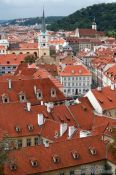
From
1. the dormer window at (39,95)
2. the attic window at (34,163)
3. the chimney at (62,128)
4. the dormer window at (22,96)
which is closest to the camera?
the attic window at (34,163)

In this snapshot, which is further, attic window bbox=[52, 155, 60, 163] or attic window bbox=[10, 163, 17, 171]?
attic window bbox=[52, 155, 60, 163]

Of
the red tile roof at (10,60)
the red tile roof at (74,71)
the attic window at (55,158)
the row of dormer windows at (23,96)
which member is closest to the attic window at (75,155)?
the attic window at (55,158)

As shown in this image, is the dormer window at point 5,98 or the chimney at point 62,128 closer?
the chimney at point 62,128

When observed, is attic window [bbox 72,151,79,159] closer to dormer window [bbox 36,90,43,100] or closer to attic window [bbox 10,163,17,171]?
attic window [bbox 10,163,17,171]

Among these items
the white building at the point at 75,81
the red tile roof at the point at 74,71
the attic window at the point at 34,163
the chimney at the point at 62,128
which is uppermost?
the chimney at the point at 62,128

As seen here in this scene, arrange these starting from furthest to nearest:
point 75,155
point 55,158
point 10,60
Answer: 1. point 10,60
2. point 75,155
3. point 55,158

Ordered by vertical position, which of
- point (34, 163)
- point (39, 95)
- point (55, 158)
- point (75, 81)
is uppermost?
point (39, 95)

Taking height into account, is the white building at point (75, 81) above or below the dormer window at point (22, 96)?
below

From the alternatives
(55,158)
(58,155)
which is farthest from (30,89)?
(55,158)

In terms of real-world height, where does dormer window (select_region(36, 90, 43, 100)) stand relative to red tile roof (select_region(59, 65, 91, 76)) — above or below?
above

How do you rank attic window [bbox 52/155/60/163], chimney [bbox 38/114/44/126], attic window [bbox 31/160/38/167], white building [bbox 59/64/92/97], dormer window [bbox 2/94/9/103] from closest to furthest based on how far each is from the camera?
attic window [bbox 31/160/38/167], attic window [bbox 52/155/60/163], chimney [bbox 38/114/44/126], dormer window [bbox 2/94/9/103], white building [bbox 59/64/92/97]

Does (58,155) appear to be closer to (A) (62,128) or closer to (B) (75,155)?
(B) (75,155)

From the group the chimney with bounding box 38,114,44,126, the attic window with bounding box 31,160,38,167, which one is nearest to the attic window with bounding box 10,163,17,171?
the attic window with bounding box 31,160,38,167

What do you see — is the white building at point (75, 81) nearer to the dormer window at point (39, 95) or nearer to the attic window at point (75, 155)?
the dormer window at point (39, 95)
